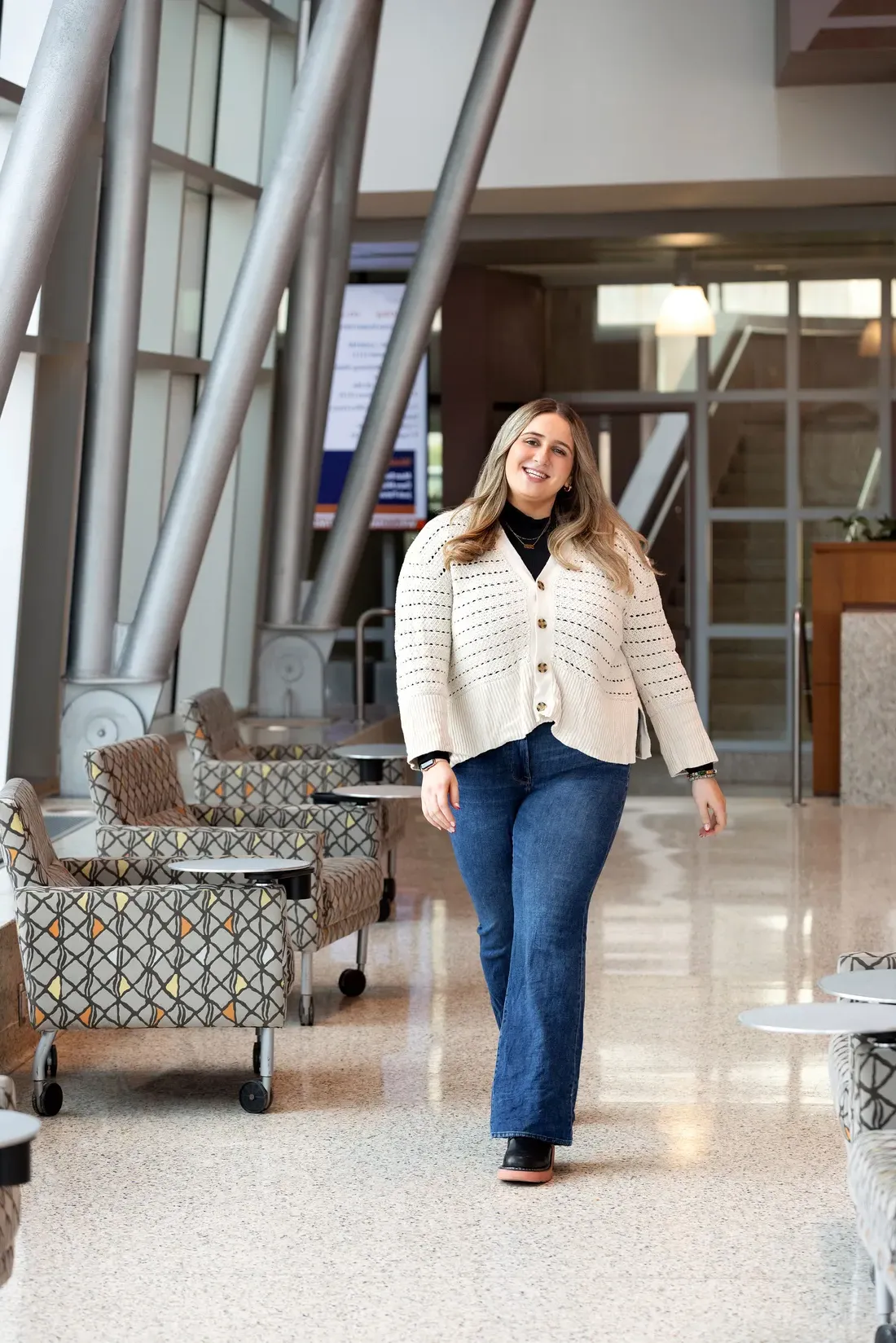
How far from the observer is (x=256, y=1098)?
15.1 feet

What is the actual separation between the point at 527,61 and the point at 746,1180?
402 inches

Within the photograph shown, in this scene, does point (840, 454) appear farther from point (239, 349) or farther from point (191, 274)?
point (239, 349)

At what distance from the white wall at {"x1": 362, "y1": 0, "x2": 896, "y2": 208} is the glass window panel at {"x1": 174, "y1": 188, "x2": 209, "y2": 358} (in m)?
2.14

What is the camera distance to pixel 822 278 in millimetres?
14773

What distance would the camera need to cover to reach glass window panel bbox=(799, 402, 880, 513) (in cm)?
1476

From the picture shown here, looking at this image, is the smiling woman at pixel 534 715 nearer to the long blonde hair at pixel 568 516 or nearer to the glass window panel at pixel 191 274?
the long blonde hair at pixel 568 516

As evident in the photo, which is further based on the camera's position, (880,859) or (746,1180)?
(880,859)

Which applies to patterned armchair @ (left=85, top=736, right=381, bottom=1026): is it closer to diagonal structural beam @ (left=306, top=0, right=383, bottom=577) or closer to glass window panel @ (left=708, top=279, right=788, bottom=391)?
diagonal structural beam @ (left=306, top=0, right=383, bottom=577)

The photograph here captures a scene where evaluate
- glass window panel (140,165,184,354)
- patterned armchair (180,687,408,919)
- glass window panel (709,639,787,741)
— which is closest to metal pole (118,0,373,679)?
patterned armchair (180,687,408,919)

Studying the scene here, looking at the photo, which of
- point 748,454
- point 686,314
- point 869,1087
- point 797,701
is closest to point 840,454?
point 748,454

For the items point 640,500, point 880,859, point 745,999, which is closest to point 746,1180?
point 745,999

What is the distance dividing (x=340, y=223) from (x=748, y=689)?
598 centimetres

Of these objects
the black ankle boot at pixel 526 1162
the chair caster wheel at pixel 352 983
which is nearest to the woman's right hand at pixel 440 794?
the black ankle boot at pixel 526 1162

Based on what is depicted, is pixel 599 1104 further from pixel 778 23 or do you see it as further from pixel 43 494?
pixel 778 23
